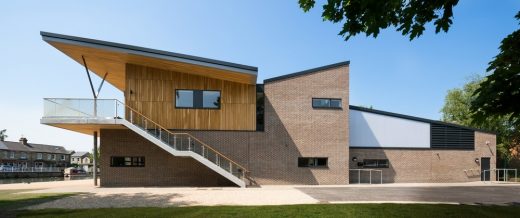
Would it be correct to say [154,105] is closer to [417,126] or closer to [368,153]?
[368,153]

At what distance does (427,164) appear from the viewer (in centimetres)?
2530

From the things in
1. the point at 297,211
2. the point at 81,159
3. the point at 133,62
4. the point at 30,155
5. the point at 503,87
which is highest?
the point at 133,62

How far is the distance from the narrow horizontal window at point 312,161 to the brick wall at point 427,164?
3.06m

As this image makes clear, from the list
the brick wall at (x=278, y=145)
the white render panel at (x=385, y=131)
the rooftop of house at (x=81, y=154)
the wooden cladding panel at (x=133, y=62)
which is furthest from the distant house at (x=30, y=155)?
the white render panel at (x=385, y=131)

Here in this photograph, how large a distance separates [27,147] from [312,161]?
255ft

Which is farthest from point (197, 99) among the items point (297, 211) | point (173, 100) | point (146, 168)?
point (297, 211)

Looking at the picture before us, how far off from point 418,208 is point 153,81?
1521cm

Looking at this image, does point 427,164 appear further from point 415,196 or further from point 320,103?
point 415,196

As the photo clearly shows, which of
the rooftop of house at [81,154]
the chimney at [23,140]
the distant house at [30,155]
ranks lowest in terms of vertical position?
the rooftop of house at [81,154]

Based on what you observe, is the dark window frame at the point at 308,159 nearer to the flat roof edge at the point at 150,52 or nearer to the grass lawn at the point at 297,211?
the flat roof edge at the point at 150,52

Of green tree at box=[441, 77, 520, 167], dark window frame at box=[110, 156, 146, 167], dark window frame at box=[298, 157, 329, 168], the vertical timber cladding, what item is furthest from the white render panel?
green tree at box=[441, 77, 520, 167]

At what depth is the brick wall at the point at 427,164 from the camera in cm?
2470

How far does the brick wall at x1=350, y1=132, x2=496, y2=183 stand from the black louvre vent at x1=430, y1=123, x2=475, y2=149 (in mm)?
351

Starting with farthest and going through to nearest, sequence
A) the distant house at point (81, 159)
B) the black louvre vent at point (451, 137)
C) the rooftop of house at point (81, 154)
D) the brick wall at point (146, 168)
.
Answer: the rooftop of house at point (81, 154) < the distant house at point (81, 159) < the black louvre vent at point (451, 137) < the brick wall at point (146, 168)
